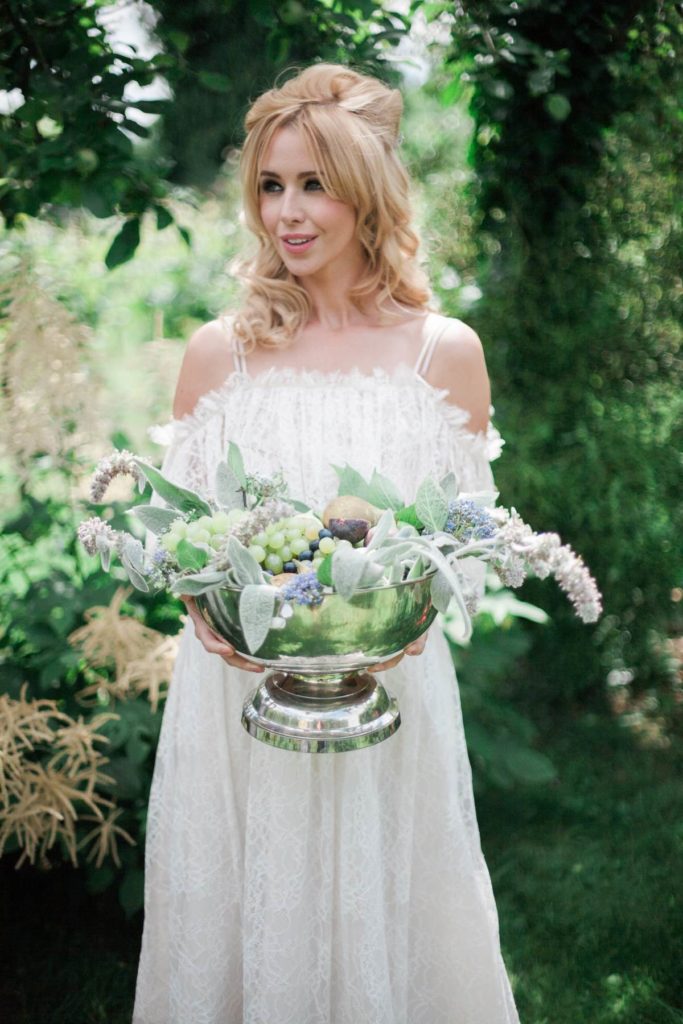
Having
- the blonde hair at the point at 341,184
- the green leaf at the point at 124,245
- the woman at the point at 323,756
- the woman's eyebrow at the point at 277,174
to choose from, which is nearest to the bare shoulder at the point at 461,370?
the woman at the point at 323,756

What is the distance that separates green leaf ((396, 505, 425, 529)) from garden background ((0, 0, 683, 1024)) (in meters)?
1.11

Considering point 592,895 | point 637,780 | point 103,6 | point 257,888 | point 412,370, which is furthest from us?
point 637,780

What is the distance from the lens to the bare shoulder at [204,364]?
2.10 m

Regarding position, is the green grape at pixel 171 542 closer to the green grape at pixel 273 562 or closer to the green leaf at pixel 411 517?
the green grape at pixel 273 562

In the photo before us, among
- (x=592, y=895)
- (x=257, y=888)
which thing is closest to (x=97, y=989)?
(x=257, y=888)

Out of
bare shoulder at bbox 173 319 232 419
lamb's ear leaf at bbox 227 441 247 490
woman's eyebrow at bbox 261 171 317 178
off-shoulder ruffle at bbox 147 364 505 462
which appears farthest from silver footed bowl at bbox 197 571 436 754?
woman's eyebrow at bbox 261 171 317 178

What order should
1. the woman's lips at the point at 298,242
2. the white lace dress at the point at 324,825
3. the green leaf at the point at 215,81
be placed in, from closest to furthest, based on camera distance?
the white lace dress at the point at 324,825 < the woman's lips at the point at 298,242 < the green leaf at the point at 215,81

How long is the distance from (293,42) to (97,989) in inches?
104

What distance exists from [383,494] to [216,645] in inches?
16.0

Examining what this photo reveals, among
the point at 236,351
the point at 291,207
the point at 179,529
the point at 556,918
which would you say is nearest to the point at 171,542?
the point at 179,529

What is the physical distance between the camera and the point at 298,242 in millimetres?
2002

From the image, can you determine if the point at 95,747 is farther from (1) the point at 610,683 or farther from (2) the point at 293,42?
(1) the point at 610,683

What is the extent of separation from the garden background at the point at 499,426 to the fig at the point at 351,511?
1103mm

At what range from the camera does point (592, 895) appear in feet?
10.2
